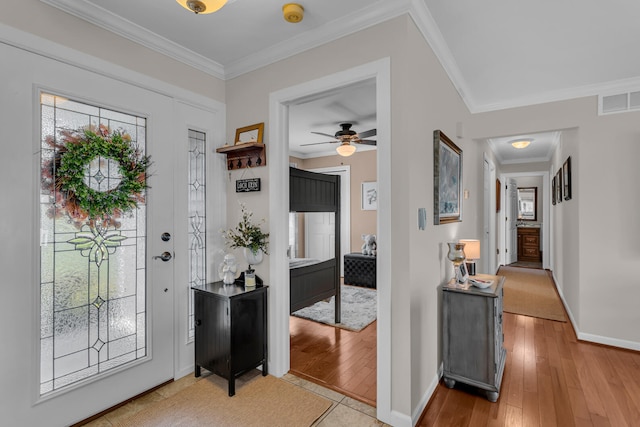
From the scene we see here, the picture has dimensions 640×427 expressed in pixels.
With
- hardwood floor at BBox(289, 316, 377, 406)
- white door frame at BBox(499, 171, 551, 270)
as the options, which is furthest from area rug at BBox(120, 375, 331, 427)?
white door frame at BBox(499, 171, 551, 270)

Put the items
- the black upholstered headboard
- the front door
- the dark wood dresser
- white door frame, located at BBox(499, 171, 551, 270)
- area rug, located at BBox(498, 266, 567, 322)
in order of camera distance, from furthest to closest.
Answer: the dark wood dresser
white door frame, located at BBox(499, 171, 551, 270)
area rug, located at BBox(498, 266, 567, 322)
the black upholstered headboard
the front door

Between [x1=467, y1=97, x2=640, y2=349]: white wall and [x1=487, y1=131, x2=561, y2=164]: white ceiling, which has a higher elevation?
[x1=487, y1=131, x2=561, y2=164]: white ceiling

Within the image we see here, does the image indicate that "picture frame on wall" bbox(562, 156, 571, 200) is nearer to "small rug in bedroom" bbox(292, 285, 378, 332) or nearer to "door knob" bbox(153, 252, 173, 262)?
"small rug in bedroom" bbox(292, 285, 378, 332)

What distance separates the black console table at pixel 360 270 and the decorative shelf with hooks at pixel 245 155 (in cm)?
324

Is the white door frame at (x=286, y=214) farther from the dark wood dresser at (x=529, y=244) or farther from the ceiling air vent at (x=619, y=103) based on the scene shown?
the dark wood dresser at (x=529, y=244)

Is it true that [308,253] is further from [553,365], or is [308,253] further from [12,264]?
[12,264]

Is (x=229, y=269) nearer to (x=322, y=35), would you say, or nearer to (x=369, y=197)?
(x=322, y=35)

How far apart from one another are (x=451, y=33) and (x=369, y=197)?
4.03 metres

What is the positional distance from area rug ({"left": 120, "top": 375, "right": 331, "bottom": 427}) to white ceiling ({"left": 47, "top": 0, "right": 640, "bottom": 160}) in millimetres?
2519

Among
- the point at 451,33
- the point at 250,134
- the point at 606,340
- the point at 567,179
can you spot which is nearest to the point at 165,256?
the point at 250,134

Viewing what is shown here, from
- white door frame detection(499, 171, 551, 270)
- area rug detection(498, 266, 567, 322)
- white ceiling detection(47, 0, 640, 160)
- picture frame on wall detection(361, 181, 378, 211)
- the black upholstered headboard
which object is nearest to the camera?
white ceiling detection(47, 0, 640, 160)

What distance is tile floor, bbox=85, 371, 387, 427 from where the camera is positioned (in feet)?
6.40

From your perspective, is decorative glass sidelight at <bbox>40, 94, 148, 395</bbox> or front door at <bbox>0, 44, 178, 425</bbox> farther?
decorative glass sidelight at <bbox>40, 94, 148, 395</bbox>

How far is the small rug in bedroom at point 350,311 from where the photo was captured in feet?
12.1
